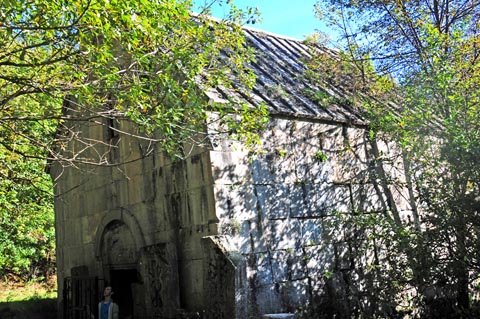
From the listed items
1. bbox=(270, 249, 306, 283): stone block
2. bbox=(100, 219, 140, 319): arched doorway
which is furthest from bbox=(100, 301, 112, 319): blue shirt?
bbox=(270, 249, 306, 283): stone block

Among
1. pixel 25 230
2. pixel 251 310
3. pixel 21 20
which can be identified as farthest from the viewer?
pixel 25 230

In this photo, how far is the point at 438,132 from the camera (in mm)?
7867

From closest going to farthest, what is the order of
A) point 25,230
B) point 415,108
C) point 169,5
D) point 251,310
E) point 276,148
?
point 169,5
point 251,310
point 415,108
point 276,148
point 25,230

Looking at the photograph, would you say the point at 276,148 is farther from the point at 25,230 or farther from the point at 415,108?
the point at 25,230

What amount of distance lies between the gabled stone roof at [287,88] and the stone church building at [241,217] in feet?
0.14

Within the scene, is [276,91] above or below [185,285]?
above

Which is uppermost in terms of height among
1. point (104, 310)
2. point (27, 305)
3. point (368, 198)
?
point (368, 198)

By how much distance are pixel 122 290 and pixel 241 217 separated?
13.5ft

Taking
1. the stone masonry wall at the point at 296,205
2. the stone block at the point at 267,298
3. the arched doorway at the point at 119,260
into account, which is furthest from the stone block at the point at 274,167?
the arched doorway at the point at 119,260

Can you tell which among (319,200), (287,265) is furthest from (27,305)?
(319,200)

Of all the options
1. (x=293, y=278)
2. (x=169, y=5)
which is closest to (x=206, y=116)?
(x=169, y=5)

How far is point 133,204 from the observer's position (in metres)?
9.51

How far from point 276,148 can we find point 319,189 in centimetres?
121

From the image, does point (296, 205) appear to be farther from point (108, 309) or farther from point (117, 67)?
point (117, 67)
